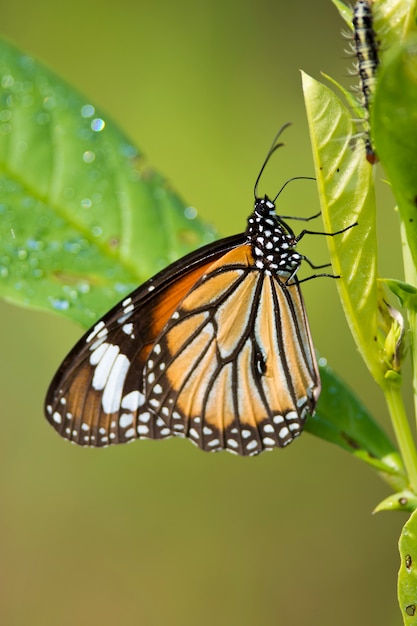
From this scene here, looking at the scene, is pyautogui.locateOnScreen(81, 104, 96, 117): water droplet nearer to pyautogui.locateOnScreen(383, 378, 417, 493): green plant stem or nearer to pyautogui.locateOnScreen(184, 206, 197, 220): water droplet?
pyautogui.locateOnScreen(184, 206, 197, 220): water droplet

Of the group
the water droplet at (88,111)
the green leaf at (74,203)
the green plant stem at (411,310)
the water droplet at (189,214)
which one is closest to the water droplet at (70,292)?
the green leaf at (74,203)

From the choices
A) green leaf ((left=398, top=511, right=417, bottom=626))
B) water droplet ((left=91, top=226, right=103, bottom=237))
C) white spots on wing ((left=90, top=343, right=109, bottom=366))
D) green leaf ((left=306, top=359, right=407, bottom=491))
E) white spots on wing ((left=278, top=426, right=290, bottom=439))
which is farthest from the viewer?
water droplet ((left=91, top=226, right=103, bottom=237))

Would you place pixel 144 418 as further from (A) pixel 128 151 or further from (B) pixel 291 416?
(A) pixel 128 151

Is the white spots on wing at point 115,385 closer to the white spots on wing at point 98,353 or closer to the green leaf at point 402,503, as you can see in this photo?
the white spots on wing at point 98,353

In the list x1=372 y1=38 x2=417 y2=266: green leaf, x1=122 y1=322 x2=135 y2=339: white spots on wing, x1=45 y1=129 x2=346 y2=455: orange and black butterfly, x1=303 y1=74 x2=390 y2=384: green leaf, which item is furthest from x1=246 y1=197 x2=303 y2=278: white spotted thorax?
x1=372 y1=38 x2=417 y2=266: green leaf

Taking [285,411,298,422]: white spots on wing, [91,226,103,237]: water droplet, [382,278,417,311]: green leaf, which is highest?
[91,226,103,237]: water droplet

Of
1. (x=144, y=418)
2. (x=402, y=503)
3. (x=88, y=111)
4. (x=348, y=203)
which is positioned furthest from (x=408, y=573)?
(x=88, y=111)

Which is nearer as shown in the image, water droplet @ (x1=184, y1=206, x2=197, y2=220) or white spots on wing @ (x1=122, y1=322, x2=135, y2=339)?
white spots on wing @ (x1=122, y1=322, x2=135, y2=339)
